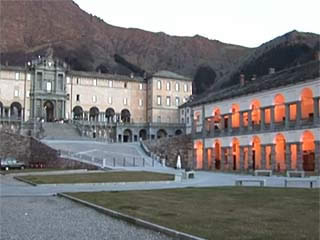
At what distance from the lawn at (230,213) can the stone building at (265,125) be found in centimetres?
2643

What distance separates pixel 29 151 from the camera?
190 ft

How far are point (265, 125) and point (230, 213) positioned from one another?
36.2 m

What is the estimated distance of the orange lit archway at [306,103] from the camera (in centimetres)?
4275

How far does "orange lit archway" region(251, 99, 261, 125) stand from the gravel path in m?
35.3

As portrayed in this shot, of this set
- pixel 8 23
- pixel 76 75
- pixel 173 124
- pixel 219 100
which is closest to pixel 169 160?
pixel 219 100

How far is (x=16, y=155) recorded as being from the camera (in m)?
58.8

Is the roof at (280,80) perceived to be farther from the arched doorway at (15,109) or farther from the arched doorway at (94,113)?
the arched doorway at (15,109)

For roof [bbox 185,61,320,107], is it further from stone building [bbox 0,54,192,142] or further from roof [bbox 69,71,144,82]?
roof [bbox 69,71,144,82]

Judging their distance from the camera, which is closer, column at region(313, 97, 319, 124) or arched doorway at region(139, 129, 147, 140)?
column at region(313, 97, 319, 124)

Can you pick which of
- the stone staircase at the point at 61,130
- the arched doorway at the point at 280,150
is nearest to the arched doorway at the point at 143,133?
the stone staircase at the point at 61,130

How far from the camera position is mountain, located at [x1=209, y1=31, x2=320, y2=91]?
123312mm

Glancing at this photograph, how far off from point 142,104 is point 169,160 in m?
49.6

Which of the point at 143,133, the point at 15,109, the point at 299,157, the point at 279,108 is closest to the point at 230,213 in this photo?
the point at 299,157

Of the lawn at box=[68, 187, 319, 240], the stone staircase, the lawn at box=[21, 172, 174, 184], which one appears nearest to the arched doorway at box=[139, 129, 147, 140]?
the stone staircase
